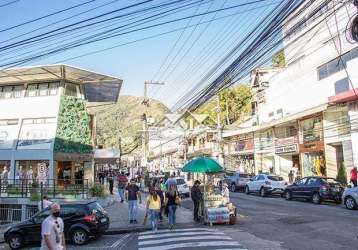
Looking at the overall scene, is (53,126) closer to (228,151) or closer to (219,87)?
(219,87)

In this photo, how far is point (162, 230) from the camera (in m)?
16.9

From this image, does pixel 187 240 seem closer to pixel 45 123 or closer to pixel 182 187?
pixel 182 187

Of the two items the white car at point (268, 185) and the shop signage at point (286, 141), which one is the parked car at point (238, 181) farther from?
the shop signage at point (286, 141)

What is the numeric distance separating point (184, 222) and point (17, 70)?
16772 mm

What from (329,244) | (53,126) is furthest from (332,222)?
(53,126)

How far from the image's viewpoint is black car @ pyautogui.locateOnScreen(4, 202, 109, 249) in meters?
15.3

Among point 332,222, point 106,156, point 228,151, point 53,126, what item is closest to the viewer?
point 332,222

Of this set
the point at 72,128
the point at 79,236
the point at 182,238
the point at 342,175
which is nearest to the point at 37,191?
the point at 72,128

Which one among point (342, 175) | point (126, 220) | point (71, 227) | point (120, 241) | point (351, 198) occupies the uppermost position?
point (342, 175)

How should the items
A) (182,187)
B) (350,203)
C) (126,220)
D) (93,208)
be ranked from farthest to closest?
(182,187)
(350,203)
(126,220)
(93,208)

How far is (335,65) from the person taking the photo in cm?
3136

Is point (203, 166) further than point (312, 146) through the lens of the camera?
No

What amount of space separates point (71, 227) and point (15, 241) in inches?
82.4

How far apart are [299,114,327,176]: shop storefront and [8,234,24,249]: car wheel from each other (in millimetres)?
23880
